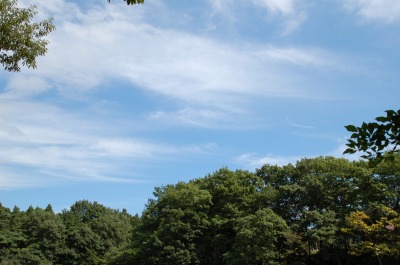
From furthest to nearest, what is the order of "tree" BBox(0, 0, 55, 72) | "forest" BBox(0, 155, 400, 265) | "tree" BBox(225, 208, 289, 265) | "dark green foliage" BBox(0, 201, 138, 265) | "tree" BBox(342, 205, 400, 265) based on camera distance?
"dark green foliage" BBox(0, 201, 138, 265), "forest" BBox(0, 155, 400, 265), "tree" BBox(225, 208, 289, 265), "tree" BBox(342, 205, 400, 265), "tree" BBox(0, 0, 55, 72)

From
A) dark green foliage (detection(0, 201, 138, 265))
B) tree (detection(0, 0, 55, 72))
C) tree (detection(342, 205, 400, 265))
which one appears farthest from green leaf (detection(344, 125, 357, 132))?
dark green foliage (detection(0, 201, 138, 265))

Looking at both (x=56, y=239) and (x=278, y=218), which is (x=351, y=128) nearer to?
(x=278, y=218)

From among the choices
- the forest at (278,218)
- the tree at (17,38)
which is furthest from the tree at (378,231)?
the tree at (17,38)

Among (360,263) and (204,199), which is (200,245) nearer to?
(204,199)

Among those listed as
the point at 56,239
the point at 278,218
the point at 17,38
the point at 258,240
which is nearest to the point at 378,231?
the point at 278,218

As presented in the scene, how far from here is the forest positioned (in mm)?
25766

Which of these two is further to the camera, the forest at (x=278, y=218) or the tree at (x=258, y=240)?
the forest at (x=278, y=218)

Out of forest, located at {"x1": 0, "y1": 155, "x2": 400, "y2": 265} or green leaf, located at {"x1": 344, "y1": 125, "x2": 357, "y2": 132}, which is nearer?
green leaf, located at {"x1": 344, "y1": 125, "x2": 357, "y2": 132}

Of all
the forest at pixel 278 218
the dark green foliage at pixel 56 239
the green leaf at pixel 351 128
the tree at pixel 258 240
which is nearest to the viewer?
the green leaf at pixel 351 128

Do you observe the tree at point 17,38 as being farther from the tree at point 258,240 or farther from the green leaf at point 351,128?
the tree at point 258,240

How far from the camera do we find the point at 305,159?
107 ft

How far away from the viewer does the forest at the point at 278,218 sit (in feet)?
84.5

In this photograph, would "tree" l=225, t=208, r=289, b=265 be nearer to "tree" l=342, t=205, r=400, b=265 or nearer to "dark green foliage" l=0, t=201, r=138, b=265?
"tree" l=342, t=205, r=400, b=265

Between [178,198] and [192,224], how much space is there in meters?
2.69
